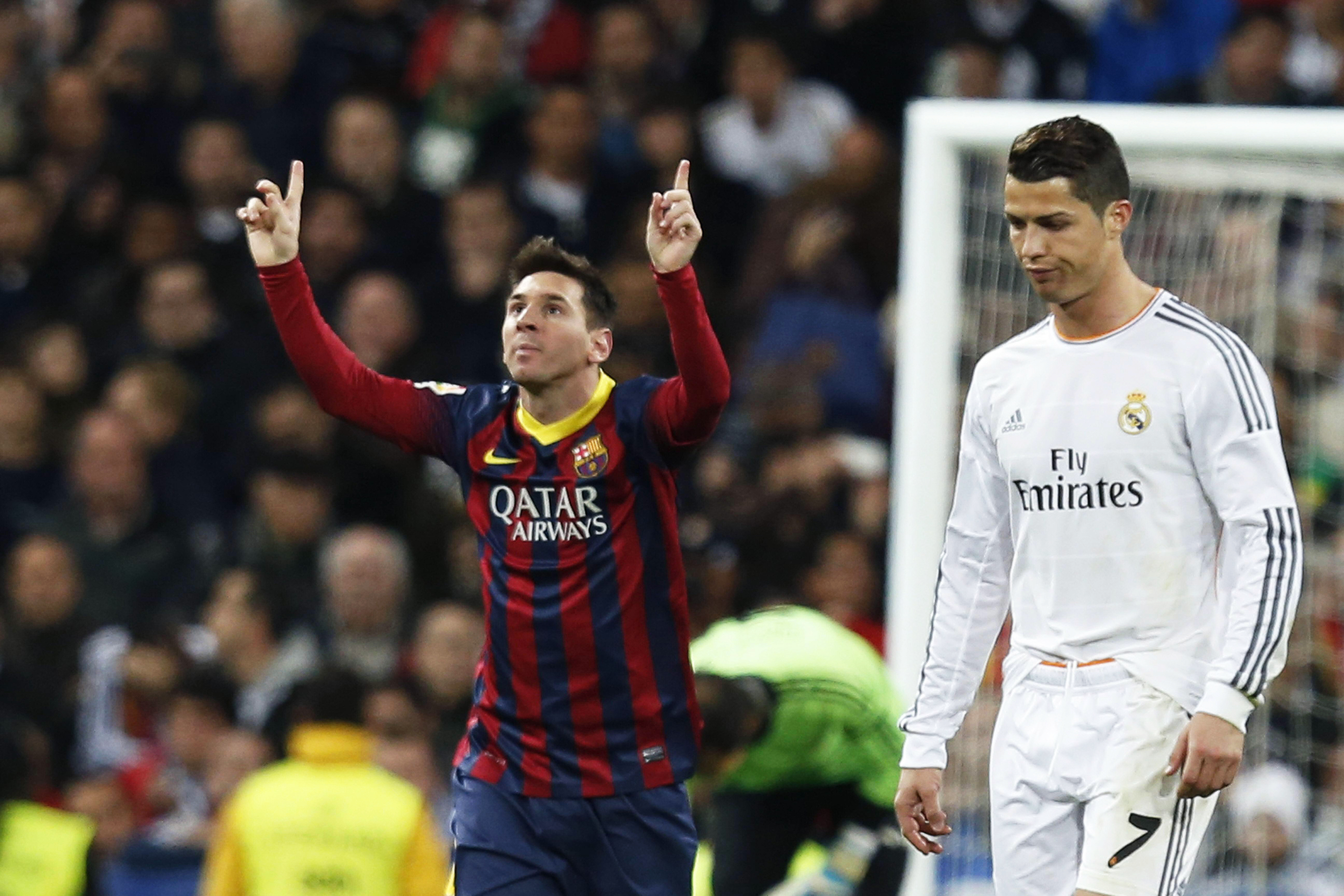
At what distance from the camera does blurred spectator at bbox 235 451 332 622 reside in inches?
378

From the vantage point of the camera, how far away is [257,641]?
9148 mm

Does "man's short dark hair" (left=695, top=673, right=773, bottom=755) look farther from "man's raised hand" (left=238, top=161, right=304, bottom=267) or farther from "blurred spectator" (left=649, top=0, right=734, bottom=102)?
"blurred spectator" (left=649, top=0, right=734, bottom=102)

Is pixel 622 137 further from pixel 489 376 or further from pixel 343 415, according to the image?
pixel 343 415

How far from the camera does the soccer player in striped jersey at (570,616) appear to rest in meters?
4.91

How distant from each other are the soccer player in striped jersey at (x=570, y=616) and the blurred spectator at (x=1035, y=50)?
17.8ft

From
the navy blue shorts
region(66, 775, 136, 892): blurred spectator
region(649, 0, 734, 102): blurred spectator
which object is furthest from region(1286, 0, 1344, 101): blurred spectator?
region(66, 775, 136, 892): blurred spectator

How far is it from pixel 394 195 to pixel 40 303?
6.11ft

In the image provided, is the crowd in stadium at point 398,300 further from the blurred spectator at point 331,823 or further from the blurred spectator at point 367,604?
the blurred spectator at point 331,823

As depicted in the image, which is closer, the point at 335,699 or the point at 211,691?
the point at 335,699

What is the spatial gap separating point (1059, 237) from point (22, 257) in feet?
25.5

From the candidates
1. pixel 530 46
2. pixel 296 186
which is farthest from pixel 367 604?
pixel 296 186

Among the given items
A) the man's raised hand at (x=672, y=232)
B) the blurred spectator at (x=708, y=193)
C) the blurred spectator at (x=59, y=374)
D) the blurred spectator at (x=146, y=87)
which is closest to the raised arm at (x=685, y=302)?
the man's raised hand at (x=672, y=232)

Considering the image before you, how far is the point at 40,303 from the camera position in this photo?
1084 cm

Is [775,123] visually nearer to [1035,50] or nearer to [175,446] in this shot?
[1035,50]
